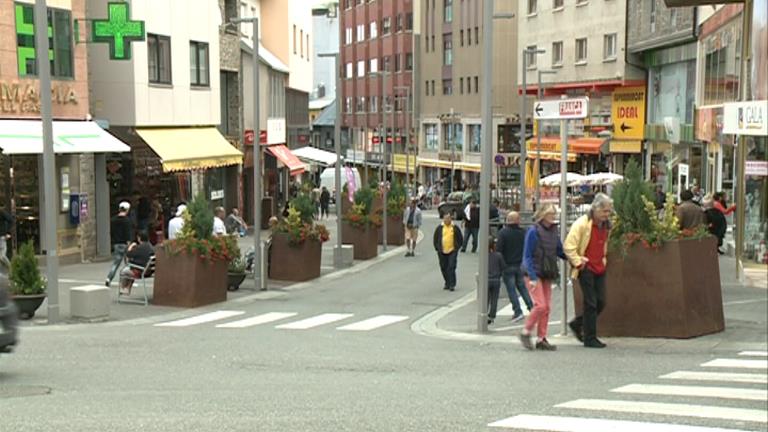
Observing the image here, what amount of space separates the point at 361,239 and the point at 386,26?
187 feet

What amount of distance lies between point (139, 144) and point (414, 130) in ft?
162

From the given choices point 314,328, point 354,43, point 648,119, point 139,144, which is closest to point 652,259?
point 314,328

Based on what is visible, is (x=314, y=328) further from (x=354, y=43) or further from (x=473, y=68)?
(x=354, y=43)

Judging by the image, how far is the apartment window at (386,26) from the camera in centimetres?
8238

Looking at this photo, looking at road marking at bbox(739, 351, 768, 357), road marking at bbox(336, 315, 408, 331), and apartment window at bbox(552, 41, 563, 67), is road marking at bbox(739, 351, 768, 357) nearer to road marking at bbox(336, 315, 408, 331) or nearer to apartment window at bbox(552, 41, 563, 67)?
road marking at bbox(336, 315, 408, 331)

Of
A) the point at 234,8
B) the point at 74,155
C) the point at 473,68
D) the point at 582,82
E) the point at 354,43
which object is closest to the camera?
the point at 74,155

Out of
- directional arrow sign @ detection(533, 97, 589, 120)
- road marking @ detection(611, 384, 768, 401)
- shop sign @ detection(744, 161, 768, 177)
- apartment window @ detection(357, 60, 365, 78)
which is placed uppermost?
apartment window @ detection(357, 60, 365, 78)

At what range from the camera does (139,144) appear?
29656 millimetres

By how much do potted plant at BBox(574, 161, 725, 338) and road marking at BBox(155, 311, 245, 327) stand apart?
6492 mm

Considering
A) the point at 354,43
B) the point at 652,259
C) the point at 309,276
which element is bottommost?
the point at 309,276

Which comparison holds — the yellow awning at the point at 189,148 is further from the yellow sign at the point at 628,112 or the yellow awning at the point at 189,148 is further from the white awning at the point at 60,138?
the yellow sign at the point at 628,112

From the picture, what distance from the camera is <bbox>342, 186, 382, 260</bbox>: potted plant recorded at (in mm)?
28562

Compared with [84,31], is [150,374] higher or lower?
lower

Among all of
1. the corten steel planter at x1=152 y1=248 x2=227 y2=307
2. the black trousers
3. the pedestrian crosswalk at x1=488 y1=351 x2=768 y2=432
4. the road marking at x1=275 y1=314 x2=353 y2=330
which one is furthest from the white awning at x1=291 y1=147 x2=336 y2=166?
the pedestrian crosswalk at x1=488 y1=351 x2=768 y2=432
